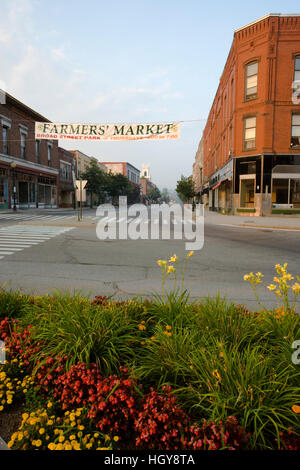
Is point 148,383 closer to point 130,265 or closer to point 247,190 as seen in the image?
point 130,265

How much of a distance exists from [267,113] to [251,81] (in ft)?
12.9

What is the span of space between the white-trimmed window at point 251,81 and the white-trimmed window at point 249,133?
1.95 m

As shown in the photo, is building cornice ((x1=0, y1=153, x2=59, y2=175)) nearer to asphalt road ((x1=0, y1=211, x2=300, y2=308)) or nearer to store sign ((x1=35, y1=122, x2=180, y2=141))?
store sign ((x1=35, y1=122, x2=180, y2=141))

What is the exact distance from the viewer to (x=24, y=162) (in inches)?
1485

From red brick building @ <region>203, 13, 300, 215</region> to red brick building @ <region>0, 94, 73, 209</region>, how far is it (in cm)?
2232

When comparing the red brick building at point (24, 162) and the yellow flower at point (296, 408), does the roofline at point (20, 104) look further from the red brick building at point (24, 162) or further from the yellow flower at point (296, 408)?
the yellow flower at point (296, 408)

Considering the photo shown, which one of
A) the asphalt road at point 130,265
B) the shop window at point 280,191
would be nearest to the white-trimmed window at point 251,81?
the shop window at point 280,191

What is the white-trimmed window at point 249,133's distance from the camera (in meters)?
26.7

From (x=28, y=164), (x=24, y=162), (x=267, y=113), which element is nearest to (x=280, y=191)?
(x=267, y=113)

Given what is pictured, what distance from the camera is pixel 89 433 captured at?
2076mm

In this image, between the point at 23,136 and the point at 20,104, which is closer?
the point at 20,104

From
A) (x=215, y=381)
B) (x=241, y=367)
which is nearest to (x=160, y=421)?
(x=215, y=381)

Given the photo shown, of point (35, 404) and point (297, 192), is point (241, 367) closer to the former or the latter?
point (35, 404)
